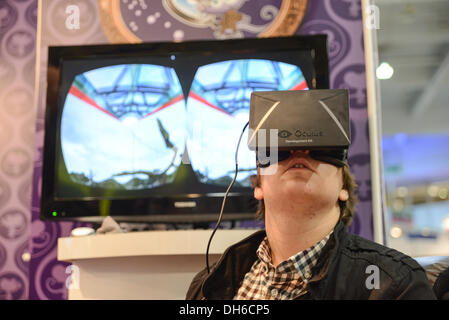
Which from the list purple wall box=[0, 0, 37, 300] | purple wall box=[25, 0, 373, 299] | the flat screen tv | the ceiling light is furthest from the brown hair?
purple wall box=[0, 0, 37, 300]

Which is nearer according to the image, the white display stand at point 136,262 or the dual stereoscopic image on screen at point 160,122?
the white display stand at point 136,262

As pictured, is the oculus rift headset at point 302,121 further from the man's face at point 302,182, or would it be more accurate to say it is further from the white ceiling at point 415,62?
the white ceiling at point 415,62

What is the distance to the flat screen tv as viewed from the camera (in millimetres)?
1574

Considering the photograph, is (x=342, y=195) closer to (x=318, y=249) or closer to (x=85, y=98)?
(x=318, y=249)

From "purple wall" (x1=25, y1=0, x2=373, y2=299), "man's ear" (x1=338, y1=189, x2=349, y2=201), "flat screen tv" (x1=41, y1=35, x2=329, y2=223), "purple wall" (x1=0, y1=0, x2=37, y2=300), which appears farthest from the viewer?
"purple wall" (x1=0, y1=0, x2=37, y2=300)

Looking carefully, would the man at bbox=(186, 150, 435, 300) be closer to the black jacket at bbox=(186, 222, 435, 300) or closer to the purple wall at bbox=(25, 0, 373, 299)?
the black jacket at bbox=(186, 222, 435, 300)

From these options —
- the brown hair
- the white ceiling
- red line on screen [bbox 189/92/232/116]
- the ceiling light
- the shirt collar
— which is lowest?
the shirt collar

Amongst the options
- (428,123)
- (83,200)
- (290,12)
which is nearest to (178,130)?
(83,200)

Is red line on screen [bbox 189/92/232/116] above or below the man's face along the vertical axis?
above

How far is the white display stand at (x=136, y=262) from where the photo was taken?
140 centimetres

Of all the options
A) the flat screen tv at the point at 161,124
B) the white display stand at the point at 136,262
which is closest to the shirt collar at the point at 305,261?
the white display stand at the point at 136,262

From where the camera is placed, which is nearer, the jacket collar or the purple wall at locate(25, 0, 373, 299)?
the jacket collar

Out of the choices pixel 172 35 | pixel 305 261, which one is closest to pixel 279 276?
pixel 305 261

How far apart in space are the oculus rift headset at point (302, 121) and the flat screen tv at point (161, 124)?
77 centimetres
